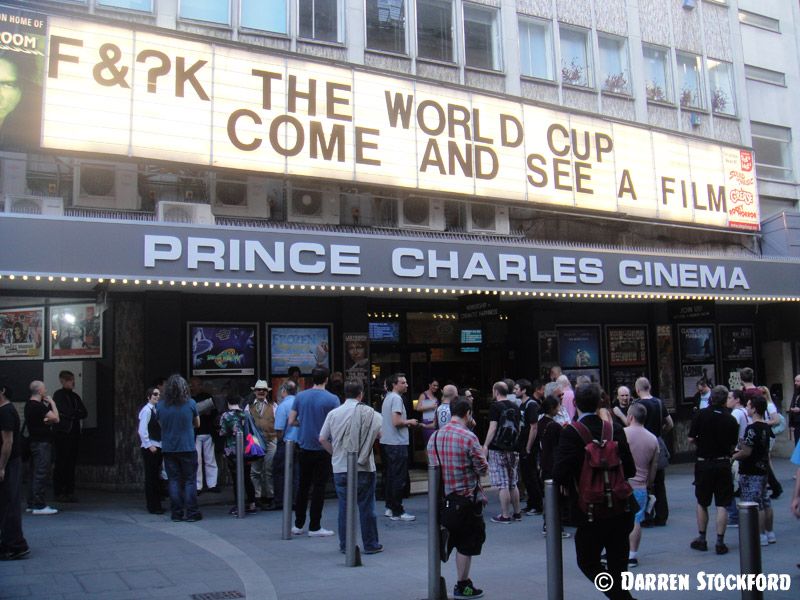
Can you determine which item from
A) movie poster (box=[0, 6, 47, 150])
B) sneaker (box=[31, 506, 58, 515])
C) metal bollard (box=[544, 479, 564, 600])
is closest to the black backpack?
metal bollard (box=[544, 479, 564, 600])

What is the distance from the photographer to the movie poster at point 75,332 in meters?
13.6

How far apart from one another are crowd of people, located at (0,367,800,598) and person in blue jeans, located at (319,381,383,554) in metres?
0.01

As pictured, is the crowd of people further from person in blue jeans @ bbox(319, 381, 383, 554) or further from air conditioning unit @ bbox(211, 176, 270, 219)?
air conditioning unit @ bbox(211, 176, 270, 219)

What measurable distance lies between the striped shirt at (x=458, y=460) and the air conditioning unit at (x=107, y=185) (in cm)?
814

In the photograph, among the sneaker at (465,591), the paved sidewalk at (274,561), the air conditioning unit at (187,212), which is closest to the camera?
the sneaker at (465,591)

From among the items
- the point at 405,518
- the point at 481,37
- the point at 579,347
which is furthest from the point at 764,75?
the point at 405,518

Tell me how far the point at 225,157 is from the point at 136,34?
2272 millimetres

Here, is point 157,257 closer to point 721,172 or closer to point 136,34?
point 136,34

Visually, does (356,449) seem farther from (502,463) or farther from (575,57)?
(575,57)

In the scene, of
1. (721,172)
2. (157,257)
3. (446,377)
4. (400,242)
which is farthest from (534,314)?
(157,257)

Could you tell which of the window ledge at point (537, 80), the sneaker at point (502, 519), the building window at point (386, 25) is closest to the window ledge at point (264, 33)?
the building window at point (386, 25)

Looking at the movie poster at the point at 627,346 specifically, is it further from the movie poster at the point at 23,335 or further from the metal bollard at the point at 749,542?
the metal bollard at the point at 749,542

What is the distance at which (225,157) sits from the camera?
1275cm

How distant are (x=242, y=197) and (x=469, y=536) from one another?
349 inches
